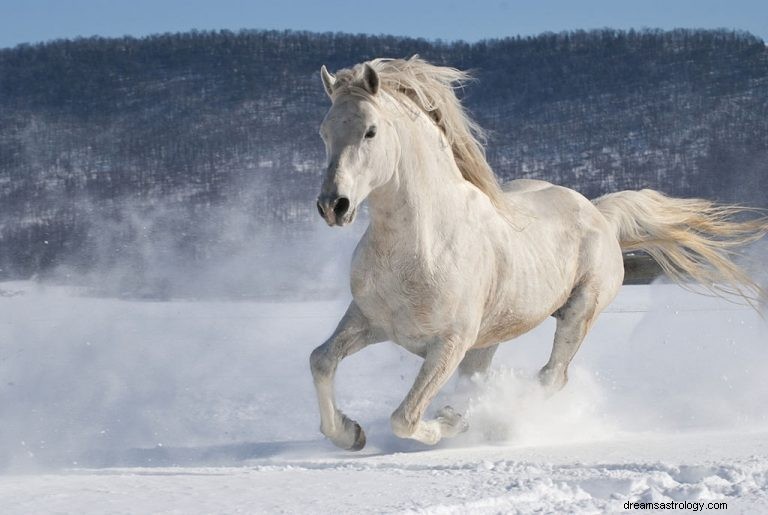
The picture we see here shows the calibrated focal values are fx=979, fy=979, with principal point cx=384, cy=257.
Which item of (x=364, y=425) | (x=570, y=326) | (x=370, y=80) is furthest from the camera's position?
(x=570, y=326)

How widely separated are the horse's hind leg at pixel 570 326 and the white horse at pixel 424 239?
0.63 ft

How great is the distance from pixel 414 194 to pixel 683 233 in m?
2.82

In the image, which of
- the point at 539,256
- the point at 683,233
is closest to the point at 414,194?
the point at 539,256

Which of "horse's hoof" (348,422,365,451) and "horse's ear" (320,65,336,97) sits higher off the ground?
"horse's ear" (320,65,336,97)

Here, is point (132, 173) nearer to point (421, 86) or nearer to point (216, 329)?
point (216, 329)

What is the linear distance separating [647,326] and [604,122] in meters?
79.6

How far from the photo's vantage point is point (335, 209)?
354 centimetres

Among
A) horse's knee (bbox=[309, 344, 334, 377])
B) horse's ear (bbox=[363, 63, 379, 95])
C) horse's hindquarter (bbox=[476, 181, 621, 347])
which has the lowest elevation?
horse's knee (bbox=[309, 344, 334, 377])

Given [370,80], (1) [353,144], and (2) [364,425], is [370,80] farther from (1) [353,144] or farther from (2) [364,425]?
(2) [364,425]

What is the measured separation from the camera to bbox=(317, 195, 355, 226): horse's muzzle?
3500 mm

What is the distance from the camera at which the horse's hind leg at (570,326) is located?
533 cm

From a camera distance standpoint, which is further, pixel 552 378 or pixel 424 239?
pixel 552 378

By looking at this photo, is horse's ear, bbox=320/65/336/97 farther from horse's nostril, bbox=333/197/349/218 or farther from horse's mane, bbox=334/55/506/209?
horse's nostril, bbox=333/197/349/218

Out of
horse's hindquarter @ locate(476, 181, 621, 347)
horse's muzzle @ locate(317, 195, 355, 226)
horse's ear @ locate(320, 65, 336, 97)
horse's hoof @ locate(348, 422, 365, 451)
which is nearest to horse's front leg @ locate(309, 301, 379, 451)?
horse's hoof @ locate(348, 422, 365, 451)
